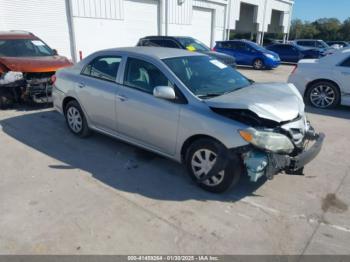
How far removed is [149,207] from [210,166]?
85 cm

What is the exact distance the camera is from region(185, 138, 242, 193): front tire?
340 cm

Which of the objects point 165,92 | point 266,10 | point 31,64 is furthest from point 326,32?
point 165,92

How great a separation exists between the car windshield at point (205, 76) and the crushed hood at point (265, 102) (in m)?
0.19

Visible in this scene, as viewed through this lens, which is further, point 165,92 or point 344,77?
point 344,77

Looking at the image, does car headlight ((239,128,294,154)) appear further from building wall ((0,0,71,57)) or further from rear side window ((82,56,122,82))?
building wall ((0,0,71,57))

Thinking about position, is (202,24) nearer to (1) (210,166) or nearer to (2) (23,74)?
(2) (23,74)

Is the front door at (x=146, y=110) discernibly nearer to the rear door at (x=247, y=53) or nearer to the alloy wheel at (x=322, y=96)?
the alloy wheel at (x=322, y=96)

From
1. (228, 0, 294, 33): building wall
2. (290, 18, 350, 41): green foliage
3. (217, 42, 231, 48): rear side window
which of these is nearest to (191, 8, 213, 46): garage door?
(217, 42, 231, 48): rear side window

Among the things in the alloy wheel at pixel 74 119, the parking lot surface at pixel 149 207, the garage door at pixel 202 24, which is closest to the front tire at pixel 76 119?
the alloy wheel at pixel 74 119

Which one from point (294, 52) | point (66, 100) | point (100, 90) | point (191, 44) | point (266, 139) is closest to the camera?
point (266, 139)

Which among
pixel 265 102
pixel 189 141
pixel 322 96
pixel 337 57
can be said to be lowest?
pixel 322 96

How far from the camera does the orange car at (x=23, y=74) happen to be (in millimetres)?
6828

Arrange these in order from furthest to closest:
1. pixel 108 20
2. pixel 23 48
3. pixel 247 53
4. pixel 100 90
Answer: pixel 247 53
pixel 108 20
pixel 23 48
pixel 100 90

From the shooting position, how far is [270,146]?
323cm
